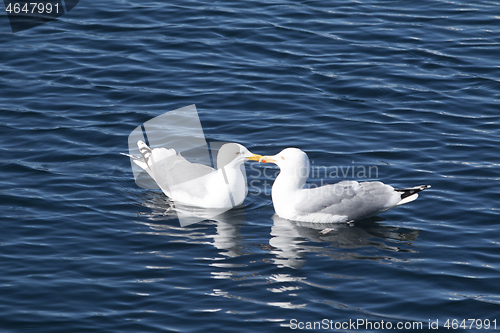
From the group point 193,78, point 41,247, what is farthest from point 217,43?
point 41,247

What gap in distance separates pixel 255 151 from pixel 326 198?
2419 millimetres

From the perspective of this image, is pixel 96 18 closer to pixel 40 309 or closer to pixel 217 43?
pixel 217 43

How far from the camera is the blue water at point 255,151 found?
784 centimetres

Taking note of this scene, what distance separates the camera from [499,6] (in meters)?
18.2

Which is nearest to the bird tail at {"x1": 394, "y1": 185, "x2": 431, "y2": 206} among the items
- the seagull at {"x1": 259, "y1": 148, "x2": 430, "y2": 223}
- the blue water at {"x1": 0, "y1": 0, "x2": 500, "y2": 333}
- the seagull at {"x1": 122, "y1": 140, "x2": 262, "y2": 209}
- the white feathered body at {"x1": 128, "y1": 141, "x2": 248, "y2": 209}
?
the seagull at {"x1": 259, "y1": 148, "x2": 430, "y2": 223}

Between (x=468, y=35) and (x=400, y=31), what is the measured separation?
169 centimetres

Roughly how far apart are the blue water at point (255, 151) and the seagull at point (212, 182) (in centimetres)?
32

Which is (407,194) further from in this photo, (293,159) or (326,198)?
(293,159)

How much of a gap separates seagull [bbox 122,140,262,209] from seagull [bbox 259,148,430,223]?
0.62 metres

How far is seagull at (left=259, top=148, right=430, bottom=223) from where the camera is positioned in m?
9.73

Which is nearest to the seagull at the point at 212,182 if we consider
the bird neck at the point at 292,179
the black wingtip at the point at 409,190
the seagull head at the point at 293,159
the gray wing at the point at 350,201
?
the seagull head at the point at 293,159

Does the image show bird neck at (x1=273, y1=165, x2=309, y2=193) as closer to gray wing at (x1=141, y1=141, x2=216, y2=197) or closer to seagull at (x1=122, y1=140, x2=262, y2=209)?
seagull at (x1=122, y1=140, x2=262, y2=209)

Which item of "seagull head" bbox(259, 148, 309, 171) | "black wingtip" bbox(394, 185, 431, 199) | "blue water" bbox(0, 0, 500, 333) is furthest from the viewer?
"seagull head" bbox(259, 148, 309, 171)

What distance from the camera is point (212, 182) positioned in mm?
10117
